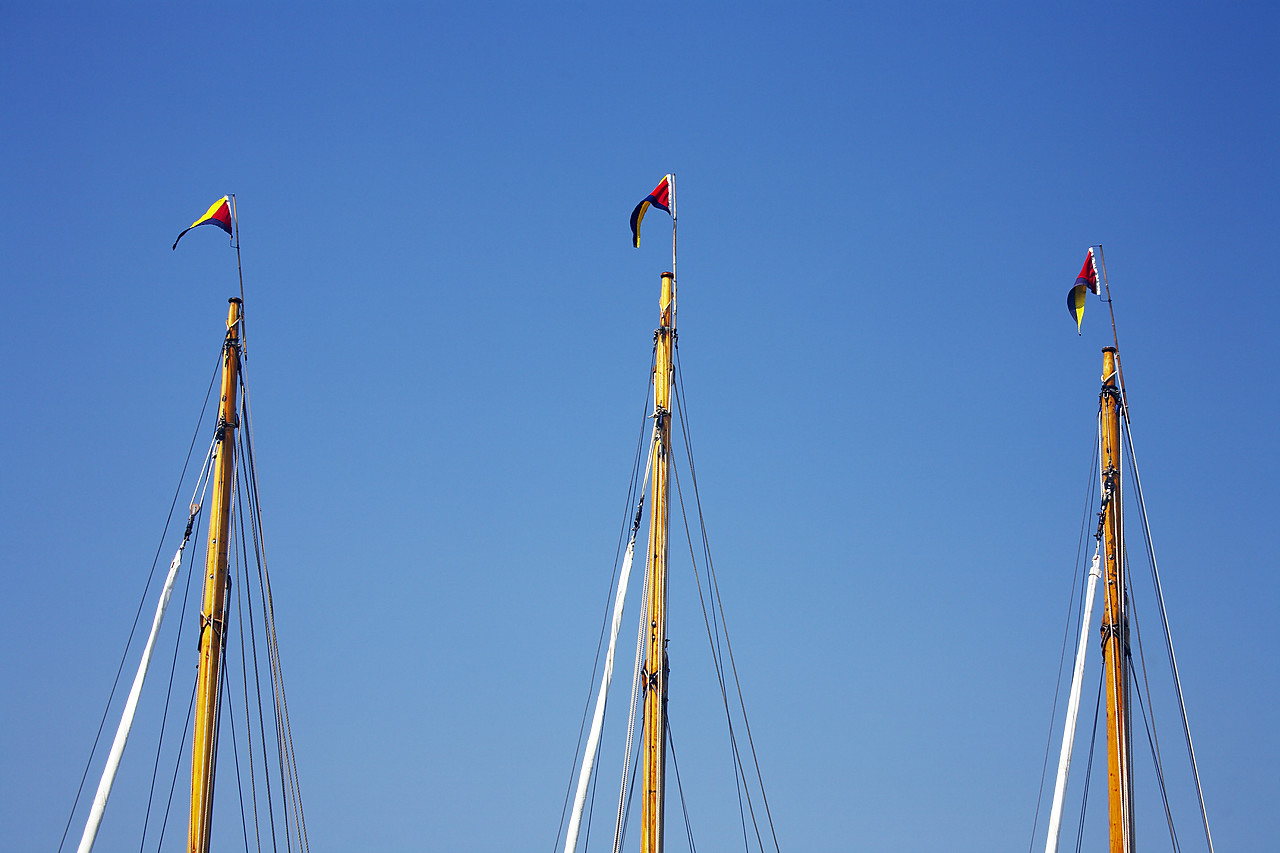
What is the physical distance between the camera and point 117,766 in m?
40.6

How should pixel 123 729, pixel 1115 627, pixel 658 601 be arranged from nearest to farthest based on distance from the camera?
pixel 123 729 → pixel 658 601 → pixel 1115 627

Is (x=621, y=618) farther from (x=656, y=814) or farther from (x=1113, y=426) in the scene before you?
(x=1113, y=426)

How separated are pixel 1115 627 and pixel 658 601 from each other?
13913mm

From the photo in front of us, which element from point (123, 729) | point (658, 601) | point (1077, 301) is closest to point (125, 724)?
point (123, 729)

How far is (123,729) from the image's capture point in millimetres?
41219

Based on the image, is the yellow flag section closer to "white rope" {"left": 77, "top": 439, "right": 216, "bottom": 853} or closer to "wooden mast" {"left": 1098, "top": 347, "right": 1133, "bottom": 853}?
"wooden mast" {"left": 1098, "top": 347, "right": 1133, "bottom": 853}

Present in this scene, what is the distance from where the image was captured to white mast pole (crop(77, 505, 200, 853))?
131ft

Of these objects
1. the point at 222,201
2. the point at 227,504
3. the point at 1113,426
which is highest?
the point at 222,201

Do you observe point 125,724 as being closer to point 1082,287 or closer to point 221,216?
point 221,216

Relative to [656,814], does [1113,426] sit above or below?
above

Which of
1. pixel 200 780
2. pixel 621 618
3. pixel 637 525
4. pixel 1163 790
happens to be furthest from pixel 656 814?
pixel 1163 790

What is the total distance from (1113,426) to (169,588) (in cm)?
2877

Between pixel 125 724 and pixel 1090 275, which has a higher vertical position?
pixel 1090 275

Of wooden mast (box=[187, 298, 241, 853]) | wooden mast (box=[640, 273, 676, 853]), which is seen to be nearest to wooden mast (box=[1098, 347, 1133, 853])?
wooden mast (box=[640, 273, 676, 853])
